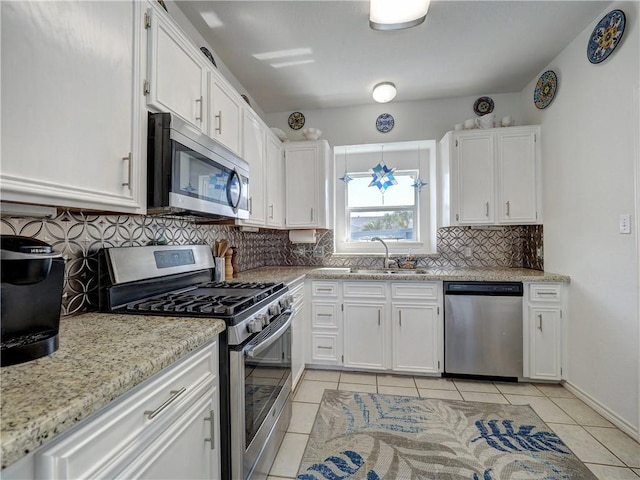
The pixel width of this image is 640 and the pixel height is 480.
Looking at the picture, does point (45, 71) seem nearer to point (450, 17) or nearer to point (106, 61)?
point (106, 61)

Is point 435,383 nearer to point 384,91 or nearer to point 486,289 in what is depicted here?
point 486,289

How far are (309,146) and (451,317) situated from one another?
2.10 metres

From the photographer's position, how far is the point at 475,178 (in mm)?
2738

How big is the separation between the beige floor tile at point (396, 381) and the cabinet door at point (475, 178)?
5.01 feet

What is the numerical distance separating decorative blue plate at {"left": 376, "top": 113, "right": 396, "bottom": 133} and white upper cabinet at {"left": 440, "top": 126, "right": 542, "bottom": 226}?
63 centimetres

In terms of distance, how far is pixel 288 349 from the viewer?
184 cm

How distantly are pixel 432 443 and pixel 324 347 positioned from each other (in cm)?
117

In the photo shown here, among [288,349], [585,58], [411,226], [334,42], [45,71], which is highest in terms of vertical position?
[334,42]

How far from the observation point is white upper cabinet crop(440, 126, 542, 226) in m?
2.64

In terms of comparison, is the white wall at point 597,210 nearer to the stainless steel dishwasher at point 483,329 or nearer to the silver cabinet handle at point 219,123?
the stainless steel dishwasher at point 483,329

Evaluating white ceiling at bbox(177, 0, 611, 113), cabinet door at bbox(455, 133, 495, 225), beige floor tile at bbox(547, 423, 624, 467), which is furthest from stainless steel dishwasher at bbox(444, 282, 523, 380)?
white ceiling at bbox(177, 0, 611, 113)

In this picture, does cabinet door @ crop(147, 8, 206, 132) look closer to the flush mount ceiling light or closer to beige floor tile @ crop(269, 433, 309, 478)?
the flush mount ceiling light

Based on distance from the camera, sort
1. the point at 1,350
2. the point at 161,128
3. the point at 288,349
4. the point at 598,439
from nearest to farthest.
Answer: the point at 1,350 < the point at 161,128 < the point at 598,439 < the point at 288,349

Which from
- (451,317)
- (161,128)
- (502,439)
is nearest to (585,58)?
(451,317)
